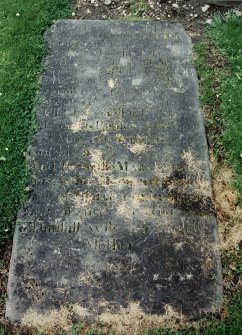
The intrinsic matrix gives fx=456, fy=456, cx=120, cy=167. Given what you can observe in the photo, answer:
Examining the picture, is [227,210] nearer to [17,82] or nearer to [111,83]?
[111,83]

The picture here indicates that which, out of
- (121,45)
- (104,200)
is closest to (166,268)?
(104,200)

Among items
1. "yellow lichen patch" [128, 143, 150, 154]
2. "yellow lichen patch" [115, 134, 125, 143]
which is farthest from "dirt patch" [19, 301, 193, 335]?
"yellow lichen patch" [115, 134, 125, 143]

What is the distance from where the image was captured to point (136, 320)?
144 inches

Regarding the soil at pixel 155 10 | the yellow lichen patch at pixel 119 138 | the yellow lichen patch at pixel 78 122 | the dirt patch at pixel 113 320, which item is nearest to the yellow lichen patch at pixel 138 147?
the yellow lichen patch at pixel 119 138

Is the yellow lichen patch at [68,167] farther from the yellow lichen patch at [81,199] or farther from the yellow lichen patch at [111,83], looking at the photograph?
the yellow lichen patch at [111,83]

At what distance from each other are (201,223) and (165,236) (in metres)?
0.36

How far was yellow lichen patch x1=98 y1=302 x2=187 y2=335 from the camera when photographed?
3.63m

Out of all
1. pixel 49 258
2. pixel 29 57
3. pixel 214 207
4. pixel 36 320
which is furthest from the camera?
pixel 29 57

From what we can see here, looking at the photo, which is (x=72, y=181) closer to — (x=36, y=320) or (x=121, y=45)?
(x=36, y=320)

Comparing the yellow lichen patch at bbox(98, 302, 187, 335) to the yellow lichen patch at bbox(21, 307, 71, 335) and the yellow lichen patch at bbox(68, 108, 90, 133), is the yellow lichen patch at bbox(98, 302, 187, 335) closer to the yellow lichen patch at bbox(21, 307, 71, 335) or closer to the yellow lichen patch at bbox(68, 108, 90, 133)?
the yellow lichen patch at bbox(21, 307, 71, 335)

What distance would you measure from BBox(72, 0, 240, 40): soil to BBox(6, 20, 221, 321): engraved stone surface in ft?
1.75

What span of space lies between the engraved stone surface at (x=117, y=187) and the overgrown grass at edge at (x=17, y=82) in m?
0.13

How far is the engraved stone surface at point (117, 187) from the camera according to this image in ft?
12.5

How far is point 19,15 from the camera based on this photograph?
6023 mm
